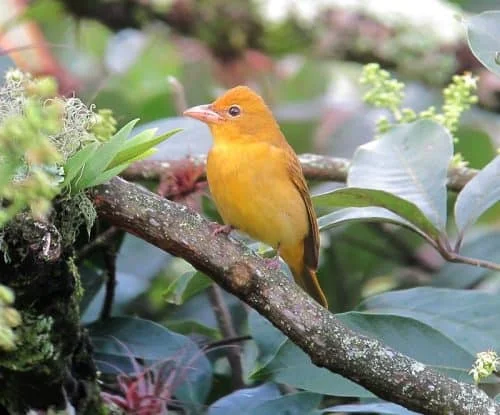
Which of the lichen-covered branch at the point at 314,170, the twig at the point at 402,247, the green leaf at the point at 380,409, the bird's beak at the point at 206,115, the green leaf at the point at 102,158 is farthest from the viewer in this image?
the twig at the point at 402,247

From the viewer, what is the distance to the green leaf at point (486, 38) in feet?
5.84

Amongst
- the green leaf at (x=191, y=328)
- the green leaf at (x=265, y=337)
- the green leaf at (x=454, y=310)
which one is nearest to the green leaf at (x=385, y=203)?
the green leaf at (x=454, y=310)

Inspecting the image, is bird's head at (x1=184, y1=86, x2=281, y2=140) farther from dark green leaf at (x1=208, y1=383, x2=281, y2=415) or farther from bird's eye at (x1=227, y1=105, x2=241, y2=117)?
dark green leaf at (x1=208, y1=383, x2=281, y2=415)

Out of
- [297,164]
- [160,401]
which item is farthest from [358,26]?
[160,401]

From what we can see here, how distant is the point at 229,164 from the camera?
93.4 inches

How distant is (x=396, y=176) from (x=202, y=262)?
0.62m

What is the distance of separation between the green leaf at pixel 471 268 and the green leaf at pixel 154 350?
2.97 ft

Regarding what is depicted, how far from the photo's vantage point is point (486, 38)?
181cm

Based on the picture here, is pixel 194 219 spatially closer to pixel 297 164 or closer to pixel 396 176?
pixel 396 176

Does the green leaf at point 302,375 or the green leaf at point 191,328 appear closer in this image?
the green leaf at point 302,375

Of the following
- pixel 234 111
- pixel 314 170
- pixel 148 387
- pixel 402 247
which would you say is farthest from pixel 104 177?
pixel 402 247

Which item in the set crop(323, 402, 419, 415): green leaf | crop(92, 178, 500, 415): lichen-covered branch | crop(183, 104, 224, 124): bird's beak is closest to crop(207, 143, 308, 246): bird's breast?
crop(183, 104, 224, 124): bird's beak

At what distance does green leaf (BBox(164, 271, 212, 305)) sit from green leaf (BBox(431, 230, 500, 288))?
36.0 inches

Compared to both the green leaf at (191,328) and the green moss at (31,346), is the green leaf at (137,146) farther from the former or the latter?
the green leaf at (191,328)
